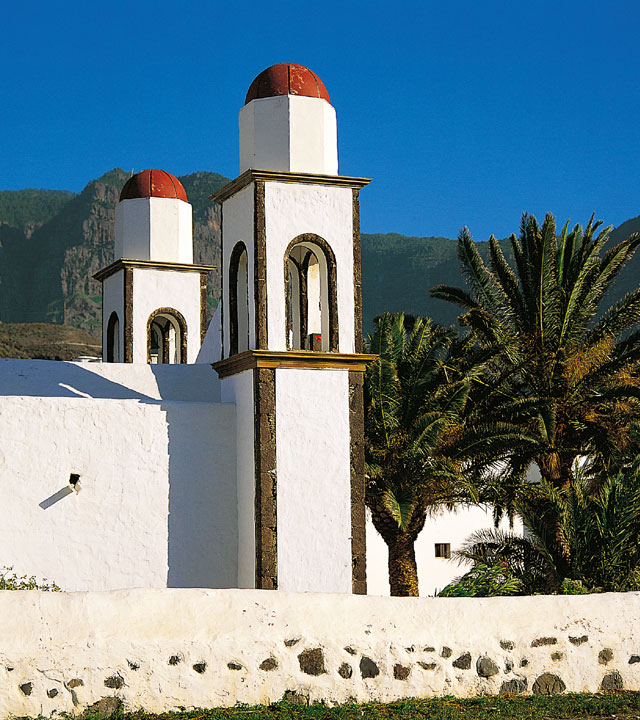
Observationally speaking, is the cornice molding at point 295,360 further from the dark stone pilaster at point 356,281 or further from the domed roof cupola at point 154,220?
the domed roof cupola at point 154,220

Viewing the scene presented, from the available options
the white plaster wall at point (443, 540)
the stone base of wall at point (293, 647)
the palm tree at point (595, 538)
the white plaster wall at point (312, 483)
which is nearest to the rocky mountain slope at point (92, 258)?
the white plaster wall at point (443, 540)

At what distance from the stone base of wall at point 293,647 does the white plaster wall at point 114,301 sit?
47.2 ft

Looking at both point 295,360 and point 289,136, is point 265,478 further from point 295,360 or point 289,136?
point 289,136

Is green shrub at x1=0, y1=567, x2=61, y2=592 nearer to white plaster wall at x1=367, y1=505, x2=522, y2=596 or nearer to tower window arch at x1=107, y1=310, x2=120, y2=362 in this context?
tower window arch at x1=107, y1=310, x2=120, y2=362

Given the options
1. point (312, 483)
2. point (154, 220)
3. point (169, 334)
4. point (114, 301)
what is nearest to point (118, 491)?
point (312, 483)

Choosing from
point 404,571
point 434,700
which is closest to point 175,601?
point 434,700

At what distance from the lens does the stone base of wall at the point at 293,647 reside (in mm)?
8727

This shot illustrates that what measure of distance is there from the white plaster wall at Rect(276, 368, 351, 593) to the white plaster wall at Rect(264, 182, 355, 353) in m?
0.84

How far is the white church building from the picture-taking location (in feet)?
50.2

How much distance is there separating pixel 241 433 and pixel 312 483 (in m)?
1.42

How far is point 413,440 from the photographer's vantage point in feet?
60.1

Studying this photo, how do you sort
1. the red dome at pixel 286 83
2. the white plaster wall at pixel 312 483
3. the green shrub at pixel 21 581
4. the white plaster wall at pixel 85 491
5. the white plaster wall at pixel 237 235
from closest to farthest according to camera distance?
the green shrub at pixel 21 581 < the white plaster wall at pixel 85 491 < the white plaster wall at pixel 312 483 < the white plaster wall at pixel 237 235 < the red dome at pixel 286 83

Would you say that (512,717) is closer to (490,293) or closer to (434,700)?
(434,700)

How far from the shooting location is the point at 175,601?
30.0ft
